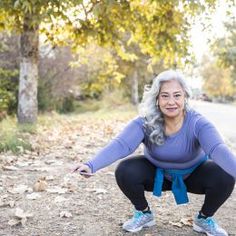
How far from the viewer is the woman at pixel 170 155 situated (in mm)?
3625

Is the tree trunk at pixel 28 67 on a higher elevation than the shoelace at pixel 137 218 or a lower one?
higher

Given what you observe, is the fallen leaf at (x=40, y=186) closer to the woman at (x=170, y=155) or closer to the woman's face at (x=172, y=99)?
the woman at (x=170, y=155)

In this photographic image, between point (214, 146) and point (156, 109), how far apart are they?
0.58 m

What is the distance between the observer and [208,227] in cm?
377

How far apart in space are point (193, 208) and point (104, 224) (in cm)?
106

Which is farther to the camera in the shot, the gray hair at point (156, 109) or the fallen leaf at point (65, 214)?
the fallen leaf at point (65, 214)

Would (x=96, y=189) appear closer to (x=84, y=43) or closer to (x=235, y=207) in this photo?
(x=235, y=207)

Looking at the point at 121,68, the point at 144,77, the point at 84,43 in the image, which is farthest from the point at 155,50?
the point at 144,77

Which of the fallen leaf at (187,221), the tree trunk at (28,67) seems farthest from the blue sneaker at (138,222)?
the tree trunk at (28,67)

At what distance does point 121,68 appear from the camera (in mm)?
25531

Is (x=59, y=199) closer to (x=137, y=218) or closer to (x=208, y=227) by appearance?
(x=137, y=218)

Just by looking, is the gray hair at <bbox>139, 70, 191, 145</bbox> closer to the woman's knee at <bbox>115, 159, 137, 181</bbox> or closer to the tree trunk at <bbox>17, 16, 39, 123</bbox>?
the woman's knee at <bbox>115, 159, 137, 181</bbox>

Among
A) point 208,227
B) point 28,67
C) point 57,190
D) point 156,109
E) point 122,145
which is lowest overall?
point 57,190

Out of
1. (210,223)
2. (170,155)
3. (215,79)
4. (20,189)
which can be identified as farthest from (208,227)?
(215,79)
